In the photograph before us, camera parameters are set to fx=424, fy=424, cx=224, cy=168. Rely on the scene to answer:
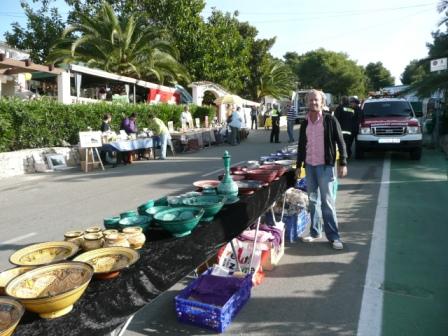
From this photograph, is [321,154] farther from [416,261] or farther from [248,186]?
[416,261]

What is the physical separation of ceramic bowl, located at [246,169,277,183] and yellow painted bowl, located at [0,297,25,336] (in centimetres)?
325

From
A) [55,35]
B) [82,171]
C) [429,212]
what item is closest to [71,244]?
[429,212]

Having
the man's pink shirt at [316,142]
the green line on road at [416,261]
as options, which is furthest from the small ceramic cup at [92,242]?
the man's pink shirt at [316,142]

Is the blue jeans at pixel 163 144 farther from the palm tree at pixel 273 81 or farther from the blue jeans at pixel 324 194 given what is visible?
the palm tree at pixel 273 81

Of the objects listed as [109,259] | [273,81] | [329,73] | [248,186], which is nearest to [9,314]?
[109,259]

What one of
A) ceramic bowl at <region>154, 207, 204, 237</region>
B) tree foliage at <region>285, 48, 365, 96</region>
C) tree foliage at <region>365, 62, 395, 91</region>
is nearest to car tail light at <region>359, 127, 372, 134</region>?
ceramic bowl at <region>154, 207, 204, 237</region>

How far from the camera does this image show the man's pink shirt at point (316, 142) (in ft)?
17.2

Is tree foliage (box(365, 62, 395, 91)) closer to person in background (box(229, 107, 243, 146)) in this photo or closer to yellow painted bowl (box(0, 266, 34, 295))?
person in background (box(229, 107, 243, 146))

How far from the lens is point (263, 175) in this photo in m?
4.93

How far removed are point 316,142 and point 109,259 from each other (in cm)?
336

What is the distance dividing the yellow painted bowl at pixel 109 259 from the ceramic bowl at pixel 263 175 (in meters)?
2.45

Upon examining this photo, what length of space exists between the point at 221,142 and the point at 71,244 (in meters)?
19.5

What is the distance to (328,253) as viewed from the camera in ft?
17.1

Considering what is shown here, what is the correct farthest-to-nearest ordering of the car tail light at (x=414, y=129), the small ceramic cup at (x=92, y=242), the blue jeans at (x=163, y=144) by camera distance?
1. the blue jeans at (x=163, y=144)
2. the car tail light at (x=414, y=129)
3. the small ceramic cup at (x=92, y=242)
